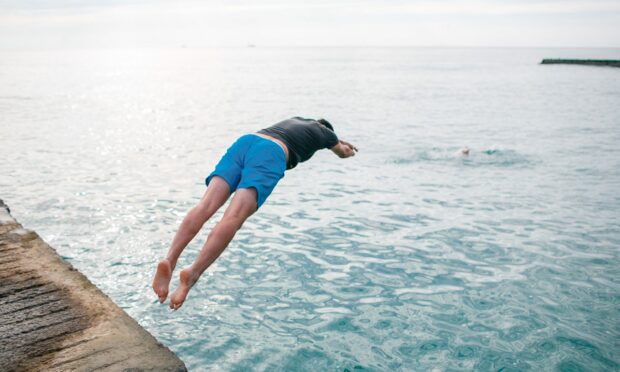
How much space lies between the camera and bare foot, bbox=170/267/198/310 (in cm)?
501

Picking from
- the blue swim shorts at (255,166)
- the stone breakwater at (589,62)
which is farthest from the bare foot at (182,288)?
the stone breakwater at (589,62)

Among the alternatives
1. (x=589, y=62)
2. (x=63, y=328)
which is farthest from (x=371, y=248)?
(x=589, y=62)

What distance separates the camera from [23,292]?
5340 mm

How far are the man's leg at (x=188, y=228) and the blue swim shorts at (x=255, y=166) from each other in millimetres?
145

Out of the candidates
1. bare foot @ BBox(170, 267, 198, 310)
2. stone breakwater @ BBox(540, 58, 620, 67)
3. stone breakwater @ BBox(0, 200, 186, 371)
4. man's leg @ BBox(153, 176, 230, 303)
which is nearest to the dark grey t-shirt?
man's leg @ BBox(153, 176, 230, 303)

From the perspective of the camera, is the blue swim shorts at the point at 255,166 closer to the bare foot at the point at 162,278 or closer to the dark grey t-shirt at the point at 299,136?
the dark grey t-shirt at the point at 299,136

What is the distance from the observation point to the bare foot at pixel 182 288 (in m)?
5.01

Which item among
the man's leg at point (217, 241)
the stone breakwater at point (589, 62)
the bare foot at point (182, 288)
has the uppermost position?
the man's leg at point (217, 241)

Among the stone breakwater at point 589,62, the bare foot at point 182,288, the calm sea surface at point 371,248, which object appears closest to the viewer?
the bare foot at point 182,288

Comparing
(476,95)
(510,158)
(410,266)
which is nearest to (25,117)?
(510,158)

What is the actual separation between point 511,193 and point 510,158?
7.30 m

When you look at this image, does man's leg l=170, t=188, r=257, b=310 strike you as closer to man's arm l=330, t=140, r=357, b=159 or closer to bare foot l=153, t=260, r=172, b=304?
bare foot l=153, t=260, r=172, b=304

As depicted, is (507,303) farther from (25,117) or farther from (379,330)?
(25,117)

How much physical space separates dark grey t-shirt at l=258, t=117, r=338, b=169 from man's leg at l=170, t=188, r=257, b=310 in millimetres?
913
